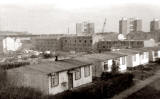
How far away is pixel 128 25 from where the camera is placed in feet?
478

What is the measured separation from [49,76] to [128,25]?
432ft

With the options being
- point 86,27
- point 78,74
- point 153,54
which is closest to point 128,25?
point 86,27

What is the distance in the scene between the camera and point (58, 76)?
2209cm

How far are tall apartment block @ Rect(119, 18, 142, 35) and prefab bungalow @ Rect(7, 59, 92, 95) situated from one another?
121 metres

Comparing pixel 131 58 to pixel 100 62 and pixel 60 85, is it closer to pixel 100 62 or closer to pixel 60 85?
pixel 100 62

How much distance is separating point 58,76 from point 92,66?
27.9ft

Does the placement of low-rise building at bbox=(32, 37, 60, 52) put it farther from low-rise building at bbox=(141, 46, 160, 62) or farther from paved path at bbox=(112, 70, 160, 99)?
paved path at bbox=(112, 70, 160, 99)

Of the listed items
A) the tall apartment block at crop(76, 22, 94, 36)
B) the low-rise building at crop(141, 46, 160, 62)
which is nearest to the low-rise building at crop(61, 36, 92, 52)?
the low-rise building at crop(141, 46, 160, 62)

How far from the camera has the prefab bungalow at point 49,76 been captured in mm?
20625

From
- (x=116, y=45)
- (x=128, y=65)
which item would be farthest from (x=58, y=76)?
(x=116, y=45)

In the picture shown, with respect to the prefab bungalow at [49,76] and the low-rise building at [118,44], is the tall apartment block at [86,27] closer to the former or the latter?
the low-rise building at [118,44]

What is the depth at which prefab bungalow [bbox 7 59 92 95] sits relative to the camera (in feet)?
67.7

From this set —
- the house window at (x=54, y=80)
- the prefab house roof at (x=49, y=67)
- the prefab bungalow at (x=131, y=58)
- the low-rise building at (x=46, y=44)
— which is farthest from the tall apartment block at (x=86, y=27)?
the house window at (x=54, y=80)

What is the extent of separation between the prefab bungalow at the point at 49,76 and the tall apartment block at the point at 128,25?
121m
